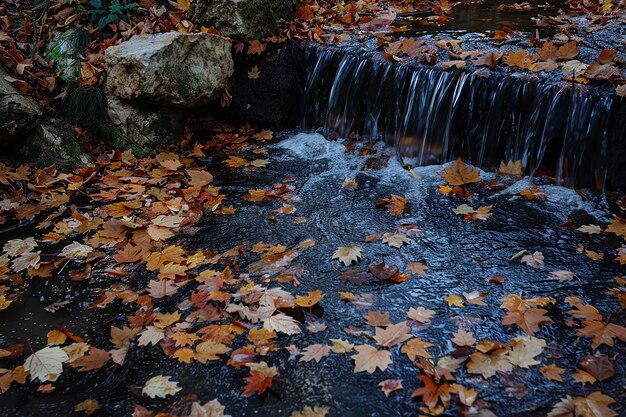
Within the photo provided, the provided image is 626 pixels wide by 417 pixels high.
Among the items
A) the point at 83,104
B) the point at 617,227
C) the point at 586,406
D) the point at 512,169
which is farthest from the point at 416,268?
the point at 83,104

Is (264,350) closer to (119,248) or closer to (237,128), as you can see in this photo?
(119,248)

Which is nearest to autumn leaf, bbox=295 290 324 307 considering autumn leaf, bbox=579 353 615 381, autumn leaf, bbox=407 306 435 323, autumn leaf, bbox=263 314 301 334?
autumn leaf, bbox=263 314 301 334

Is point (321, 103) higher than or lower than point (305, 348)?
higher

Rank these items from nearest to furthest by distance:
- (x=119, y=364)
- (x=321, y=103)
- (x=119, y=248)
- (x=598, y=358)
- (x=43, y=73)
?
(x=598, y=358), (x=119, y=364), (x=119, y=248), (x=43, y=73), (x=321, y=103)

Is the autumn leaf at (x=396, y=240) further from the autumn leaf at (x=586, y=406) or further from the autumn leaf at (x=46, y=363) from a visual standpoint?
the autumn leaf at (x=46, y=363)

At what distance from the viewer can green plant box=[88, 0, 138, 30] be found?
5816 millimetres

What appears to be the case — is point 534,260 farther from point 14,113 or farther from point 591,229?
point 14,113

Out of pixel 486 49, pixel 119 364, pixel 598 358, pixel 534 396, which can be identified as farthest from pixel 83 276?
pixel 486 49

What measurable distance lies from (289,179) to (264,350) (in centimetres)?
239

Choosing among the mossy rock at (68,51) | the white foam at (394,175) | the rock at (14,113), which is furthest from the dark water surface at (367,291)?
the mossy rock at (68,51)

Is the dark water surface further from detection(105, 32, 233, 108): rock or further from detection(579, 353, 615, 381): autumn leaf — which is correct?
detection(105, 32, 233, 108): rock

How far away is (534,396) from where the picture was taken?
2.54 m

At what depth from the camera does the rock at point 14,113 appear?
15.8 feet

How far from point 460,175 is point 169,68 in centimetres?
311
